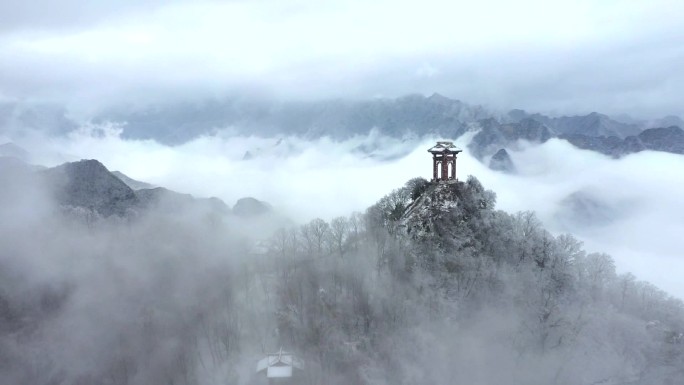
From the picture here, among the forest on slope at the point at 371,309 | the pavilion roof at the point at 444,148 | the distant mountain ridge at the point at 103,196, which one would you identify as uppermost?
the pavilion roof at the point at 444,148

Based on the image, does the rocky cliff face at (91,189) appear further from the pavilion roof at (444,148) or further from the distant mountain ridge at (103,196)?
the pavilion roof at (444,148)

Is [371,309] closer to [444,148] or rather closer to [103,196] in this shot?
[444,148]

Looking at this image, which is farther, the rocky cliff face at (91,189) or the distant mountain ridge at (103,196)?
the rocky cliff face at (91,189)

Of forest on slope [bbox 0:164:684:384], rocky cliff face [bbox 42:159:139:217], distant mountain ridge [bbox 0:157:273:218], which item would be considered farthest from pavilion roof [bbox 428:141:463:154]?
rocky cliff face [bbox 42:159:139:217]

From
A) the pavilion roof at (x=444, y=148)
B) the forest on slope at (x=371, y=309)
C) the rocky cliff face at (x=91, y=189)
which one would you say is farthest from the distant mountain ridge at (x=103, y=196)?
the pavilion roof at (x=444, y=148)

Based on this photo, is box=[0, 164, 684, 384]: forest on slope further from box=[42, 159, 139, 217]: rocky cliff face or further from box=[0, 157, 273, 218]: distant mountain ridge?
box=[42, 159, 139, 217]: rocky cliff face

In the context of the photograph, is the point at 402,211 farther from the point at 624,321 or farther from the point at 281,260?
the point at 624,321

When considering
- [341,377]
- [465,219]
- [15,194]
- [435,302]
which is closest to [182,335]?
[341,377]

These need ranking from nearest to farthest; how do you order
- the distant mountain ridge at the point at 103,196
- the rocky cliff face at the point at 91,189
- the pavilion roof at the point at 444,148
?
the pavilion roof at the point at 444,148 < the distant mountain ridge at the point at 103,196 < the rocky cliff face at the point at 91,189

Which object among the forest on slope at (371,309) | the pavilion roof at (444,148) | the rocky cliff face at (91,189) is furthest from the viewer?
the rocky cliff face at (91,189)
